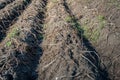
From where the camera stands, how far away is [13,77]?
6129mm

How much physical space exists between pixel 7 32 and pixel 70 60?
297 centimetres

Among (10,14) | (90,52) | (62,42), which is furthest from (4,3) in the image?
(90,52)

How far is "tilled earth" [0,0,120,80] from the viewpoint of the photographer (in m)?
6.36

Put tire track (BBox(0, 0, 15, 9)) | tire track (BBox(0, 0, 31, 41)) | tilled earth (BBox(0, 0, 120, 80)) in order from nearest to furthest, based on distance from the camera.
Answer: tilled earth (BBox(0, 0, 120, 80)), tire track (BBox(0, 0, 31, 41)), tire track (BBox(0, 0, 15, 9))

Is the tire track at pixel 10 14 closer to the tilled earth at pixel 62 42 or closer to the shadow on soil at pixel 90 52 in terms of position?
the tilled earth at pixel 62 42

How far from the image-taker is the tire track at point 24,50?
6395 millimetres

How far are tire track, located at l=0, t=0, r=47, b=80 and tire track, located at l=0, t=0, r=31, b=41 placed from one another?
33 centimetres

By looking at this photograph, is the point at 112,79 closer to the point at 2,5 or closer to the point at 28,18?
the point at 28,18

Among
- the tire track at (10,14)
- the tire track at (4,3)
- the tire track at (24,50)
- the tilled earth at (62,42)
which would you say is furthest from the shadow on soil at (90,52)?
the tire track at (4,3)

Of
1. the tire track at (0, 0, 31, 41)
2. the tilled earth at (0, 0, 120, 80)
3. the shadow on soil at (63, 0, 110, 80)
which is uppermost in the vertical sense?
the tire track at (0, 0, 31, 41)

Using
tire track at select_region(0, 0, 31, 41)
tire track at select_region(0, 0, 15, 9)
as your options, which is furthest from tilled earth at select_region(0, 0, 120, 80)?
tire track at select_region(0, 0, 15, 9)

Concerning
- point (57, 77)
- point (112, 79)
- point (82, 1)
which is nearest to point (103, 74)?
point (112, 79)

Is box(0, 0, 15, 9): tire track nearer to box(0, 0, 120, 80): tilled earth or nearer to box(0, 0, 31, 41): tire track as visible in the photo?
box(0, 0, 31, 41): tire track

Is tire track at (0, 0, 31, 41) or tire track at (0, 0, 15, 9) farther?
tire track at (0, 0, 15, 9)
